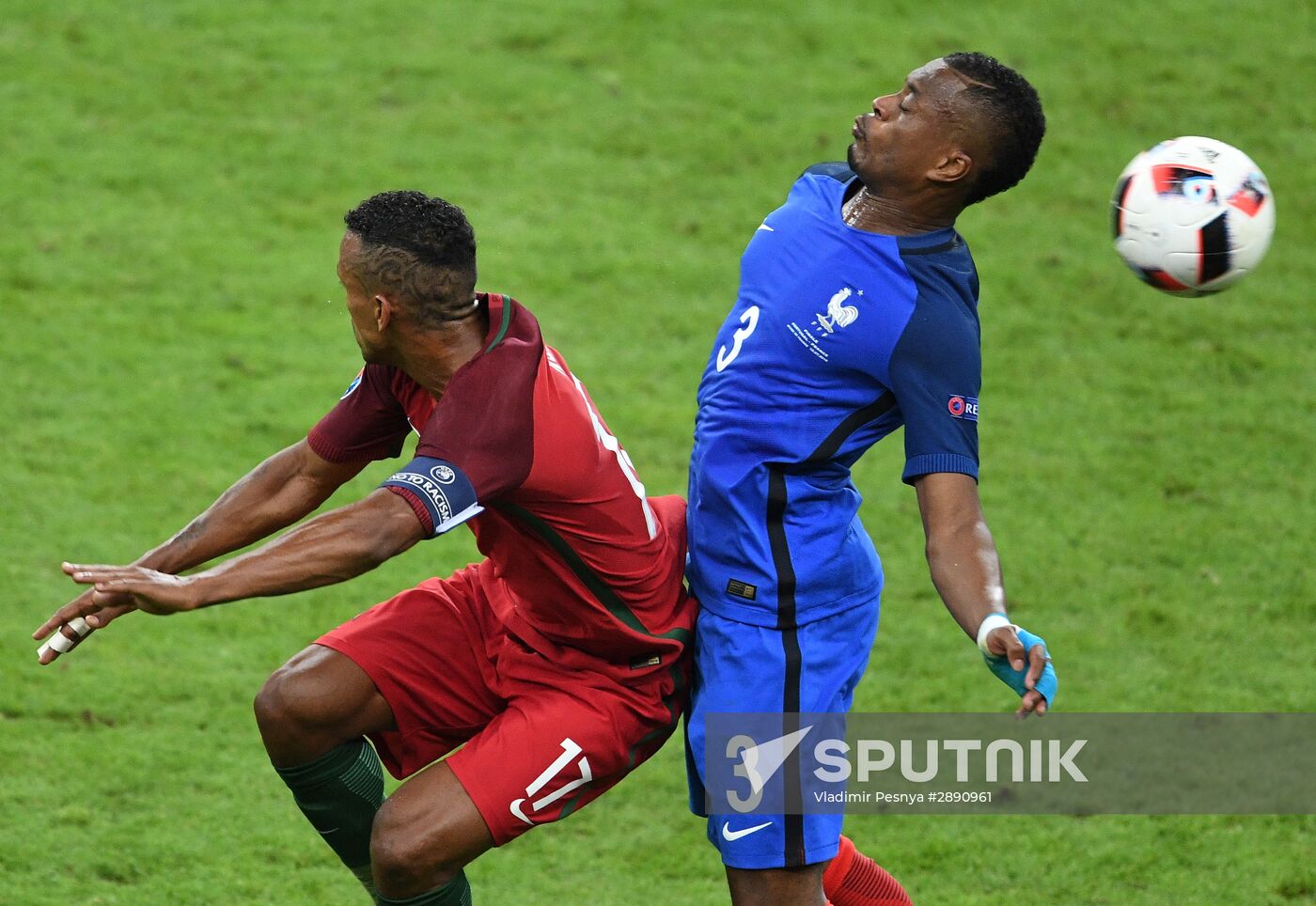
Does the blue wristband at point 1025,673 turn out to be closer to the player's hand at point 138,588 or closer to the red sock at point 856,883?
the red sock at point 856,883

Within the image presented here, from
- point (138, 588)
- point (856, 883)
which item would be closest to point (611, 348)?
point (856, 883)

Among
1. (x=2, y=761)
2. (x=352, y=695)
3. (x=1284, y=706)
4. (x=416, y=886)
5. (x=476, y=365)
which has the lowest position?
(x=1284, y=706)

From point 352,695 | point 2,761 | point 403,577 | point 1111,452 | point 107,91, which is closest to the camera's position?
point 352,695

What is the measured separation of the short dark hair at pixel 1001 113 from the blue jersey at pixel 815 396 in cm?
21

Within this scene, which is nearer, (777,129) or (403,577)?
(403,577)

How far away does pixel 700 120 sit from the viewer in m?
11.9

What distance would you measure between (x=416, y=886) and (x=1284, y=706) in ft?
13.2

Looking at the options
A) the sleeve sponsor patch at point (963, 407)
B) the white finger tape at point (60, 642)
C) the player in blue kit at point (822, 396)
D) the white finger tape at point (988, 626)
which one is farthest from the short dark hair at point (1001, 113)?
the white finger tape at point (60, 642)

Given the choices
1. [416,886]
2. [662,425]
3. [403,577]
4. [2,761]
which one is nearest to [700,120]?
[662,425]

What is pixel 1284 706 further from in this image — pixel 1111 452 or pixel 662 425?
pixel 662 425

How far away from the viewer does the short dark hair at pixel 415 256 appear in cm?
427

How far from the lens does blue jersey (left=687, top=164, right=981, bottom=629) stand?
14.3ft

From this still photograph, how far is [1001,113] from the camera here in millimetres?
4461

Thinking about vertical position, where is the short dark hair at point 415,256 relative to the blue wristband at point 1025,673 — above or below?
above
